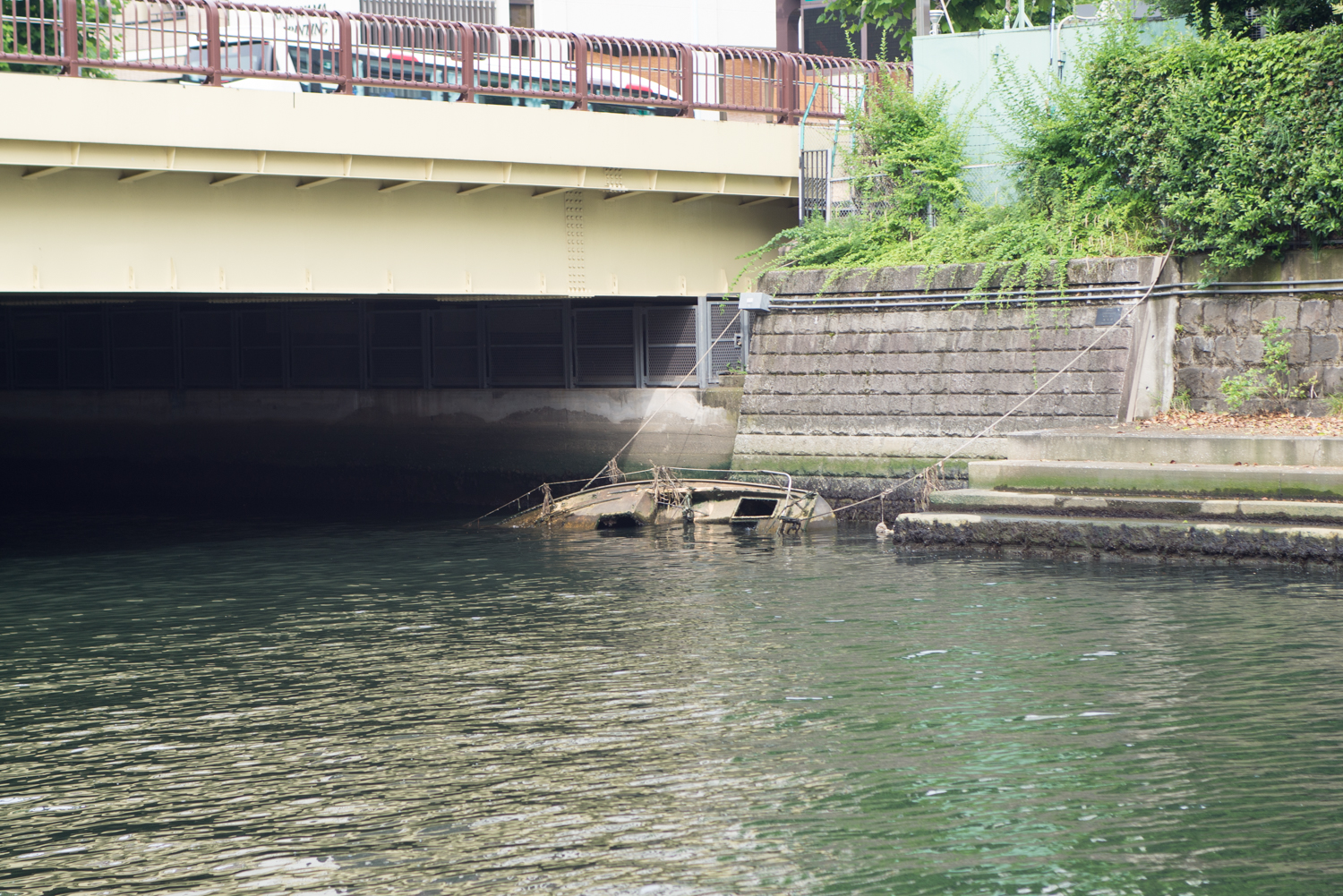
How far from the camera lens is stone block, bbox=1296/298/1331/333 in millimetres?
18438

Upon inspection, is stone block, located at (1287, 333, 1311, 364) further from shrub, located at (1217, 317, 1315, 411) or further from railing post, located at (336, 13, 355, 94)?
railing post, located at (336, 13, 355, 94)

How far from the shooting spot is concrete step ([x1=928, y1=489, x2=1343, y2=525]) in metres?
15.4

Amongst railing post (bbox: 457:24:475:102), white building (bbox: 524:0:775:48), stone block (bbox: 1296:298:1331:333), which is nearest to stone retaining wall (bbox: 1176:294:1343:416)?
stone block (bbox: 1296:298:1331:333)

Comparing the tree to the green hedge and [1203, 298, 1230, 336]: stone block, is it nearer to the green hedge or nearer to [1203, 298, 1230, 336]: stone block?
the green hedge

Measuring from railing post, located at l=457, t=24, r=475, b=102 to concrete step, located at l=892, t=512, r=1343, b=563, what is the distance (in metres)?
8.55

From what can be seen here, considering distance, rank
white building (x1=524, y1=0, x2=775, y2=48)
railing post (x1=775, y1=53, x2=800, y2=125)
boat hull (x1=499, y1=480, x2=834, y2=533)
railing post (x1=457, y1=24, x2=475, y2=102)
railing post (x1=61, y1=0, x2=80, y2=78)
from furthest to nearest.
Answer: white building (x1=524, y1=0, x2=775, y2=48) → railing post (x1=775, y1=53, x2=800, y2=125) → boat hull (x1=499, y1=480, x2=834, y2=533) → railing post (x1=457, y1=24, x2=475, y2=102) → railing post (x1=61, y1=0, x2=80, y2=78)

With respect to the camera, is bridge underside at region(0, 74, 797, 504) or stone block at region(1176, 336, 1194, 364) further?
stone block at region(1176, 336, 1194, 364)

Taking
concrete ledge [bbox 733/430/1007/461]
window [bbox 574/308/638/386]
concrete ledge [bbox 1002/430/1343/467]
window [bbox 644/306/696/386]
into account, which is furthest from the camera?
window [bbox 574/308/638/386]

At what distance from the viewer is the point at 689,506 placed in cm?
2194

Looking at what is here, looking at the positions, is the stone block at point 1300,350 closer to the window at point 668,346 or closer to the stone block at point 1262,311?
the stone block at point 1262,311

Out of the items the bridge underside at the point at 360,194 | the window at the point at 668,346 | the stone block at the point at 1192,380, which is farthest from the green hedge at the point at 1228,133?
the window at the point at 668,346

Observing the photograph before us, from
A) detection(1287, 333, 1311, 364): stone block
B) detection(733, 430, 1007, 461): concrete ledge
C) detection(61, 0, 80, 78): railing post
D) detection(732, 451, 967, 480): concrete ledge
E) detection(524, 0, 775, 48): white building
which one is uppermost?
detection(524, 0, 775, 48): white building

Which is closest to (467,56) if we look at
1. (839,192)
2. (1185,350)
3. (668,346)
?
(839,192)

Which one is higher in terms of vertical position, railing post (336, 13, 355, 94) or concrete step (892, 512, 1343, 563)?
railing post (336, 13, 355, 94)
